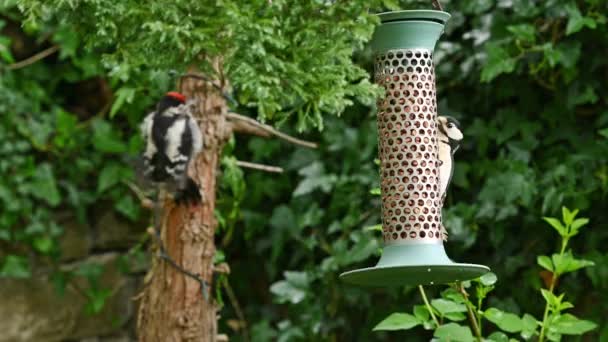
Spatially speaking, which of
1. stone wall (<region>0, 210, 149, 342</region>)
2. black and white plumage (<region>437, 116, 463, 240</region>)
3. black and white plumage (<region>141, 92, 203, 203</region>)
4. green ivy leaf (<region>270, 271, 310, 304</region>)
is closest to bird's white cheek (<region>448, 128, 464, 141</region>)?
black and white plumage (<region>437, 116, 463, 240</region>)

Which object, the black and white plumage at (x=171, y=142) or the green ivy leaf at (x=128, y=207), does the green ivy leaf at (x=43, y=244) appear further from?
the black and white plumage at (x=171, y=142)

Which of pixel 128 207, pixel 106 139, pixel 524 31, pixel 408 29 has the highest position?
pixel 524 31

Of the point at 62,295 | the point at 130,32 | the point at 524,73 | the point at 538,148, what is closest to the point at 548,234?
the point at 538,148

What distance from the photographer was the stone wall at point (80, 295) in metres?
3.70

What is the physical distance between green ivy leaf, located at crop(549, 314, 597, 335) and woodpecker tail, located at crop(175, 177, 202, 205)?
866 millimetres

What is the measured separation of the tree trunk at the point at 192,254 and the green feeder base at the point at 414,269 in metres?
0.66

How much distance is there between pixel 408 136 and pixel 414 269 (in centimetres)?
31

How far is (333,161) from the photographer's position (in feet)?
10.6

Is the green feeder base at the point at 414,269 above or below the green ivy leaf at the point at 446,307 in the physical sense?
above

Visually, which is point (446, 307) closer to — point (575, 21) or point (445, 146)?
point (445, 146)

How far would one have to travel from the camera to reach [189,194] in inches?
90.7

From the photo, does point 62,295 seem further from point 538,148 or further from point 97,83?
point 538,148

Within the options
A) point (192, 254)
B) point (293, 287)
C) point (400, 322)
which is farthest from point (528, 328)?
point (293, 287)

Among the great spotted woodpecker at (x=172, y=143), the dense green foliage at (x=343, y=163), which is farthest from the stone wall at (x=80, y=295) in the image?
the great spotted woodpecker at (x=172, y=143)
